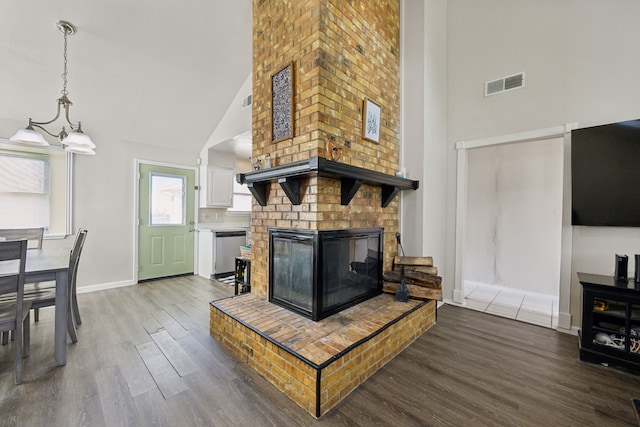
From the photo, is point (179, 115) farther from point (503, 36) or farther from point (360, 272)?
point (503, 36)

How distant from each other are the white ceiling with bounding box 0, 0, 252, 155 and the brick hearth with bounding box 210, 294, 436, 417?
3383 millimetres

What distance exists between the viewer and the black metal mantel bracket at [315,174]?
1.99 m

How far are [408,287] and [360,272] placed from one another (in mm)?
598

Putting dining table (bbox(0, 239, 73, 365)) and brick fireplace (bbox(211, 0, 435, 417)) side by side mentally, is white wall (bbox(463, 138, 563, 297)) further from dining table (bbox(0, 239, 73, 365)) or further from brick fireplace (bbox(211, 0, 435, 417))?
dining table (bbox(0, 239, 73, 365))

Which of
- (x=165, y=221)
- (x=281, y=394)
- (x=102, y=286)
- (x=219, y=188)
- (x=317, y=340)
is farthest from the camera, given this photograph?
(x=219, y=188)

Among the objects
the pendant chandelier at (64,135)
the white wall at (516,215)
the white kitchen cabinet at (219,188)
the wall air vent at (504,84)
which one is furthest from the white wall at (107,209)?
the white wall at (516,215)

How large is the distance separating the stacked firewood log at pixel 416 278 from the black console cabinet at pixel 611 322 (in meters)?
1.15

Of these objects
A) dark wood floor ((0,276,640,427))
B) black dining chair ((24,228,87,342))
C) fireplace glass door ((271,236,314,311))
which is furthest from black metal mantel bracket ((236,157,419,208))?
black dining chair ((24,228,87,342))

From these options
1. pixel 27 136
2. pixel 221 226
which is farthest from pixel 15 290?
pixel 221 226

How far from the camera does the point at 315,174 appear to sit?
7.11ft

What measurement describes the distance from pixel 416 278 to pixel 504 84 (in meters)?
2.64

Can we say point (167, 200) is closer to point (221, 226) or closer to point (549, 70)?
point (221, 226)

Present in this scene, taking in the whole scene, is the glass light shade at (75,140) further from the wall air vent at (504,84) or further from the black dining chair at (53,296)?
the wall air vent at (504,84)

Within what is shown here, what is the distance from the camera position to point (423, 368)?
6.77 ft
